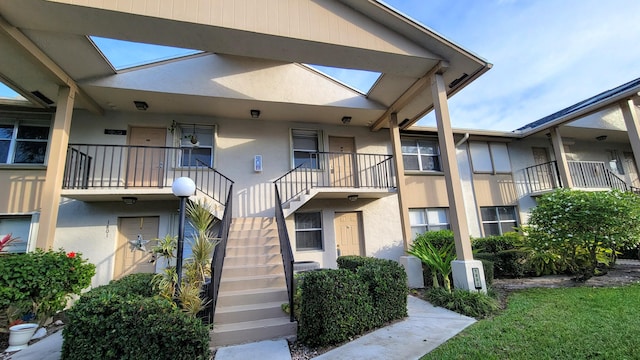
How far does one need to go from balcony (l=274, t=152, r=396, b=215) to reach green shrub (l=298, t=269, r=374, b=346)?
427 centimetres

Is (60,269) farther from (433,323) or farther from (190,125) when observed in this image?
(433,323)

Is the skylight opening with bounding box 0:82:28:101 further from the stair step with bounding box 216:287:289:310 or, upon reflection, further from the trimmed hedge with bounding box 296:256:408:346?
the trimmed hedge with bounding box 296:256:408:346

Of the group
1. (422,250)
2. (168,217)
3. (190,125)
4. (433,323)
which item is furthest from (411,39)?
(168,217)

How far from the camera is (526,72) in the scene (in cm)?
1033

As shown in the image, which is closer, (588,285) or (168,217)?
(588,285)

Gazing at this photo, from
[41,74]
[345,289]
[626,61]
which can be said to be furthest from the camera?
[626,61]

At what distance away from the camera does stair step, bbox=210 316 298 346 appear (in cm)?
424

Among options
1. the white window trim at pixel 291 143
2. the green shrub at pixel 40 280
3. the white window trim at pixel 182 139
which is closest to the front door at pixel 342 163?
the white window trim at pixel 291 143

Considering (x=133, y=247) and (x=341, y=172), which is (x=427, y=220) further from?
(x=133, y=247)

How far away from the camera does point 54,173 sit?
239 inches

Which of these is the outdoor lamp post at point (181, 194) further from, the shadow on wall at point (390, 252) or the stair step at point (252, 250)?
the shadow on wall at point (390, 252)

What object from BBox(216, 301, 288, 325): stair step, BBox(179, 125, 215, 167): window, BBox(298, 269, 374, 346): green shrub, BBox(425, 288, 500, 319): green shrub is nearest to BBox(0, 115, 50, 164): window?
BBox(179, 125, 215, 167): window

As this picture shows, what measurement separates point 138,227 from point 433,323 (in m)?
7.55

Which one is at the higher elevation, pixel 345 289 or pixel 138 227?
pixel 138 227
